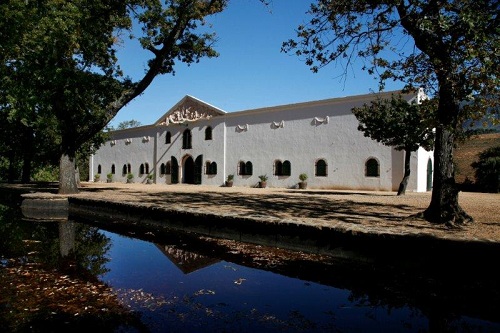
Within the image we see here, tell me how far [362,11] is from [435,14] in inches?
70.7

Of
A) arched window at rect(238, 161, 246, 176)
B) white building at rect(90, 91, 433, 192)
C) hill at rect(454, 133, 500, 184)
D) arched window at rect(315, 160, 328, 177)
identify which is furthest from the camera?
arched window at rect(238, 161, 246, 176)

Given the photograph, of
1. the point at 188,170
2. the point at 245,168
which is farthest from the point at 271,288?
the point at 188,170

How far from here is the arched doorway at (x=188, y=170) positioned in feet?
103

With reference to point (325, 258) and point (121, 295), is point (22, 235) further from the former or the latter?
point (325, 258)

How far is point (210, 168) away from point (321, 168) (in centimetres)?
1009

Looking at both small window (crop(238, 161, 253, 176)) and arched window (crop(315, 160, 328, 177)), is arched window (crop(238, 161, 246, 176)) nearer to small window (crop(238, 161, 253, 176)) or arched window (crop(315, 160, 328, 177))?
small window (crop(238, 161, 253, 176))

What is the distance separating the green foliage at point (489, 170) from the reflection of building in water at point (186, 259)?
20.7 meters

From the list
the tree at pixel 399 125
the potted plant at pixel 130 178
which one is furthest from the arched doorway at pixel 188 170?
the tree at pixel 399 125

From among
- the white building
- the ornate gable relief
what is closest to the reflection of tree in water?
the white building

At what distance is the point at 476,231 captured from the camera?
252 inches

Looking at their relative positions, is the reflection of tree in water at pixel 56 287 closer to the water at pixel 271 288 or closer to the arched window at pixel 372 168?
the water at pixel 271 288

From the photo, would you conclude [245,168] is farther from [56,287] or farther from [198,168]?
[56,287]

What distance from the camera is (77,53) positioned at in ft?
51.1

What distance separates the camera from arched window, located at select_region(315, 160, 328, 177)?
23.3 m
